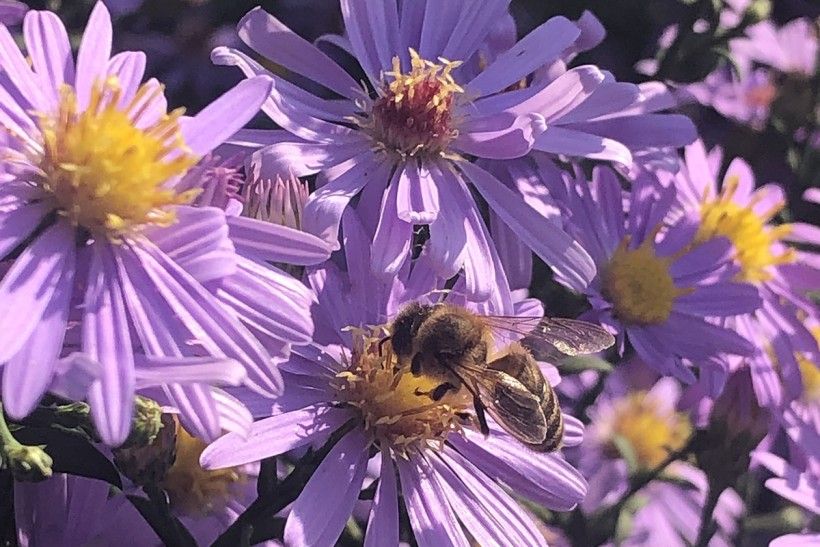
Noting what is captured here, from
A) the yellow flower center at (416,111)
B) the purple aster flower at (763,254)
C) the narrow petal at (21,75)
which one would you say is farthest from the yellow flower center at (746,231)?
the narrow petal at (21,75)

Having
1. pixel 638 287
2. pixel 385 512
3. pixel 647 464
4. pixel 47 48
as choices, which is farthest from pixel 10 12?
pixel 647 464

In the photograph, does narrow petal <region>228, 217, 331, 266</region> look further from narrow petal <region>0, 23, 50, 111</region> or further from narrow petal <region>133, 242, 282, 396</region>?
narrow petal <region>0, 23, 50, 111</region>

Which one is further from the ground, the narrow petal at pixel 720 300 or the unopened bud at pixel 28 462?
the unopened bud at pixel 28 462

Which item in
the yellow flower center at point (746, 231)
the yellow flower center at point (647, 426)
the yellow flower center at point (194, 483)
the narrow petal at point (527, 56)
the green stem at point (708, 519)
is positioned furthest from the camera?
the yellow flower center at point (647, 426)

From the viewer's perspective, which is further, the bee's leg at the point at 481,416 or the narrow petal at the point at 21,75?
the bee's leg at the point at 481,416

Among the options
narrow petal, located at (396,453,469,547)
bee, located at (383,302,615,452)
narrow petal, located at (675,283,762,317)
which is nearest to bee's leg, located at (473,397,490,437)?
bee, located at (383,302,615,452)

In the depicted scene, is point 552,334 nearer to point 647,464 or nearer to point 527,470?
point 527,470

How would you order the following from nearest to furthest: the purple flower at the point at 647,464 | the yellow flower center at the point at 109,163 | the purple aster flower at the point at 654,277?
the yellow flower center at the point at 109,163
the purple aster flower at the point at 654,277
the purple flower at the point at 647,464

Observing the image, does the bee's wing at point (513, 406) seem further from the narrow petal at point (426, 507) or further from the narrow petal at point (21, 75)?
the narrow petal at point (21, 75)
